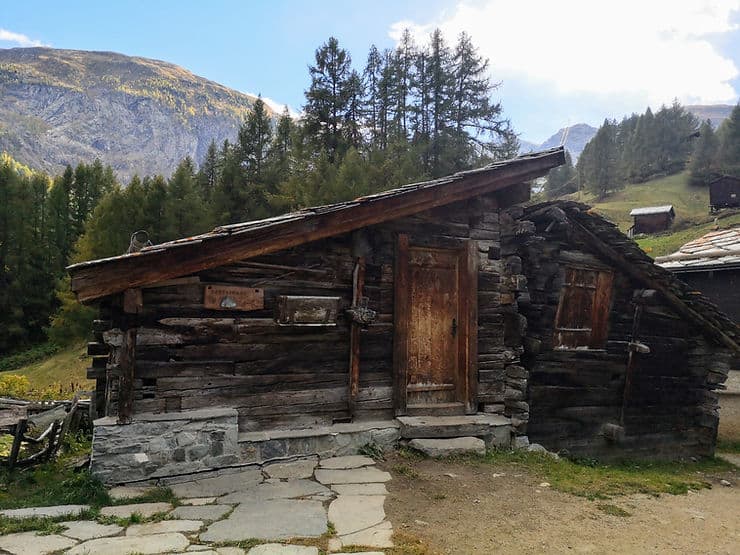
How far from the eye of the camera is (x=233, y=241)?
215 inches

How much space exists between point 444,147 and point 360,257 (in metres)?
20.4

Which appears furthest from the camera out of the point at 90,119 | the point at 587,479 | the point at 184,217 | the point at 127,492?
the point at 90,119

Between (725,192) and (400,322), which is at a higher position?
(725,192)

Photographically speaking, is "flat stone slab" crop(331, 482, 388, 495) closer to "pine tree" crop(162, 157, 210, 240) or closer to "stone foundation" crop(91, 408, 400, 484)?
"stone foundation" crop(91, 408, 400, 484)

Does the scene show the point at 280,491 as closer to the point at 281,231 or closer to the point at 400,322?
the point at 400,322

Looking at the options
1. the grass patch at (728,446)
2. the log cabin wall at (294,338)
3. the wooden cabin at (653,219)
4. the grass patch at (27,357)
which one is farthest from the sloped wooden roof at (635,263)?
the wooden cabin at (653,219)

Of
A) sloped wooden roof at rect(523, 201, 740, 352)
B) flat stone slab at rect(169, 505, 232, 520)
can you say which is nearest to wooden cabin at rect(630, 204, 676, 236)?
sloped wooden roof at rect(523, 201, 740, 352)

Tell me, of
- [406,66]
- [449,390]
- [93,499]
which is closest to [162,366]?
[93,499]

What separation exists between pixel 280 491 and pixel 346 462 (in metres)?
1.07

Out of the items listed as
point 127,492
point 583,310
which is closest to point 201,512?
point 127,492

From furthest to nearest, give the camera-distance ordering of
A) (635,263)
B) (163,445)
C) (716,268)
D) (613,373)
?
(716,268) < (613,373) < (635,263) < (163,445)

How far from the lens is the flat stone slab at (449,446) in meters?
6.02

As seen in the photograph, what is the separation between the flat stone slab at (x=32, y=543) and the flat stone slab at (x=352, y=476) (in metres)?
2.31

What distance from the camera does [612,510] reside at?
4852 mm
